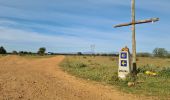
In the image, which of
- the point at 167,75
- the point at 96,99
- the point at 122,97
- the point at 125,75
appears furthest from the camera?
the point at 167,75

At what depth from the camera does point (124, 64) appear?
15.1 m

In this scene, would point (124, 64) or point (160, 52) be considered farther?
point (160, 52)

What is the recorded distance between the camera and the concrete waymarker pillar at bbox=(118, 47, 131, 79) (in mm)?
14955

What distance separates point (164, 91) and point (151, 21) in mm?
5422

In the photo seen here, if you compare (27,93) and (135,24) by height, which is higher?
(135,24)

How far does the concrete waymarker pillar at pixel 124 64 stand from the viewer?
49.1 ft

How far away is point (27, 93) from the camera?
32.0ft

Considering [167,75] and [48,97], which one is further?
[167,75]

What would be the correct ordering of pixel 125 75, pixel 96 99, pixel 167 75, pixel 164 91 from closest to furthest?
pixel 96 99
pixel 164 91
pixel 125 75
pixel 167 75

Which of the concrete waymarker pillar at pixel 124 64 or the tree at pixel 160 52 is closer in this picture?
the concrete waymarker pillar at pixel 124 64

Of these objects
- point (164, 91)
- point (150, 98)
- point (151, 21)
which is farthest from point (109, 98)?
point (151, 21)

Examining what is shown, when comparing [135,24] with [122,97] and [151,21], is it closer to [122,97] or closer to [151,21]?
[151,21]

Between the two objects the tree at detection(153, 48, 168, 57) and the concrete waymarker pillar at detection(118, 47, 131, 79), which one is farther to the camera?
the tree at detection(153, 48, 168, 57)

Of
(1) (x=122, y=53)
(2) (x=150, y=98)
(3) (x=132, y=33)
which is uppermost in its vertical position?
(3) (x=132, y=33)
